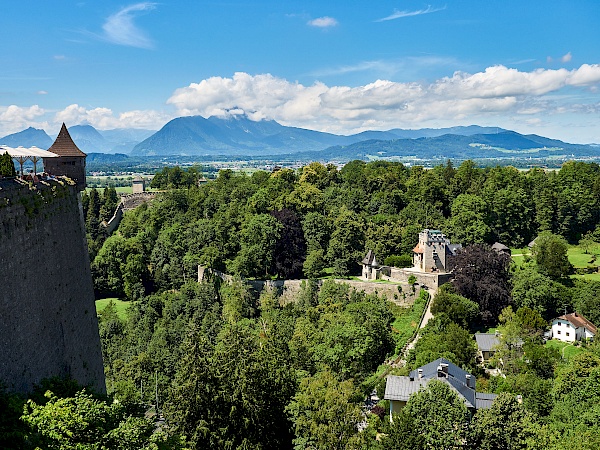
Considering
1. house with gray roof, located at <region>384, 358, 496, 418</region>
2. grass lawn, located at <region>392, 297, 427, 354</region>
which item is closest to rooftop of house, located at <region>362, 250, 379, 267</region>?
grass lawn, located at <region>392, 297, 427, 354</region>

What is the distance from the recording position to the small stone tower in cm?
1917

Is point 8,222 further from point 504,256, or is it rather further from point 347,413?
point 504,256

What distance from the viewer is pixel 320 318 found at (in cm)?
3303

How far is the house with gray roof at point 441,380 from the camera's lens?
Result: 22.8 meters

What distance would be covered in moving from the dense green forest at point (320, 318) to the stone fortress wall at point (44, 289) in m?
1.41

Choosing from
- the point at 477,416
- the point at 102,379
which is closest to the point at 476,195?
the point at 477,416

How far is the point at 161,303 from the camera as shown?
137 feet

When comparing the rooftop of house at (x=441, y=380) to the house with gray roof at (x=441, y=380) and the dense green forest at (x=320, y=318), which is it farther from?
the dense green forest at (x=320, y=318)

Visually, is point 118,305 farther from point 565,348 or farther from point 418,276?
point 565,348

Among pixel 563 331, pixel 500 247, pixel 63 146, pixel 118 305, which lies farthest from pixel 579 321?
pixel 118 305

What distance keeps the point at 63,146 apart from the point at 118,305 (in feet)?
94.8

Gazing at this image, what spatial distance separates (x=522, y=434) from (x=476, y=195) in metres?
32.3

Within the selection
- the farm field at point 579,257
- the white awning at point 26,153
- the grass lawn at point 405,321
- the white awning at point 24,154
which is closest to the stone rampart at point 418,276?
the grass lawn at point 405,321

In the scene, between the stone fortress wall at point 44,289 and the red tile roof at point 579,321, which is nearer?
the stone fortress wall at point 44,289
